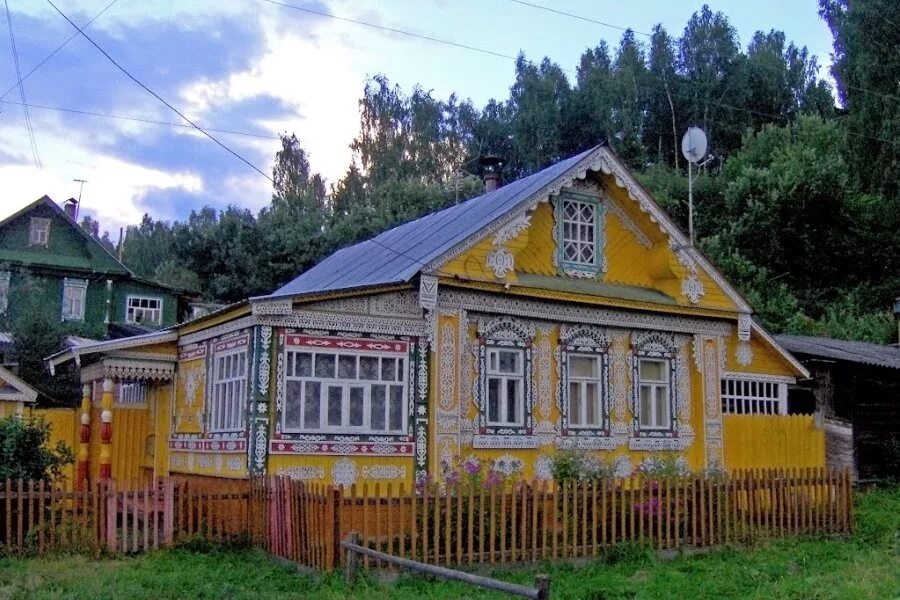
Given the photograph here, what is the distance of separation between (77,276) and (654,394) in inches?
1156

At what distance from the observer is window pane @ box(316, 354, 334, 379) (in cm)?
1359

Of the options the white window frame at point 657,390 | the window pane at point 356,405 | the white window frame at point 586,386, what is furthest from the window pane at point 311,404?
the white window frame at point 657,390

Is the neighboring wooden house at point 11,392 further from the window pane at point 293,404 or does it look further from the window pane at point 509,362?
the window pane at point 509,362

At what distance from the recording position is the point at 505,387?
1538 centimetres

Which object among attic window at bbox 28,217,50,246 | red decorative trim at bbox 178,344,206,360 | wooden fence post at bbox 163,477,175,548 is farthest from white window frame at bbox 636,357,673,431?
attic window at bbox 28,217,50,246

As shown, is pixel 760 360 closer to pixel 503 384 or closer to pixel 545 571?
pixel 503 384

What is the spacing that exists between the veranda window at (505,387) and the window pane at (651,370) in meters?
2.75

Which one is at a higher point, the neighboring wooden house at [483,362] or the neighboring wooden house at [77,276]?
the neighboring wooden house at [77,276]

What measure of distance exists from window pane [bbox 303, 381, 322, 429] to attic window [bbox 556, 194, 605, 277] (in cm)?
520

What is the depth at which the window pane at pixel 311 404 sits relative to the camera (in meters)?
13.4

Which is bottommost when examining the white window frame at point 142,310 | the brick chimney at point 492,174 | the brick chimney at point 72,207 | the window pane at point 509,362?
the window pane at point 509,362

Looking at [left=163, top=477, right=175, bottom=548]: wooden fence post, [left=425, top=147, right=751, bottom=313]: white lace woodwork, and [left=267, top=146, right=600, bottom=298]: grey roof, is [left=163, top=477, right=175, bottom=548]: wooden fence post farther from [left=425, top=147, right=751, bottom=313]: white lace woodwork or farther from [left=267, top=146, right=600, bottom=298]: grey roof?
[left=425, top=147, right=751, bottom=313]: white lace woodwork

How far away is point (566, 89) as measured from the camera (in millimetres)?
49469

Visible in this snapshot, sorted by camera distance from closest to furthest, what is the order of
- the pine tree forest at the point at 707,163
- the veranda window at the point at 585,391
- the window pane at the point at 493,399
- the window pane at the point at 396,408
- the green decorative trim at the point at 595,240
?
1. the window pane at the point at 396,408
2. the window pane at the point at 493,399
3. the veranda window at the point at 585,391
4. the green decorative trim at the point at 595,240
5. the pine tree forest at the point at 707,163
